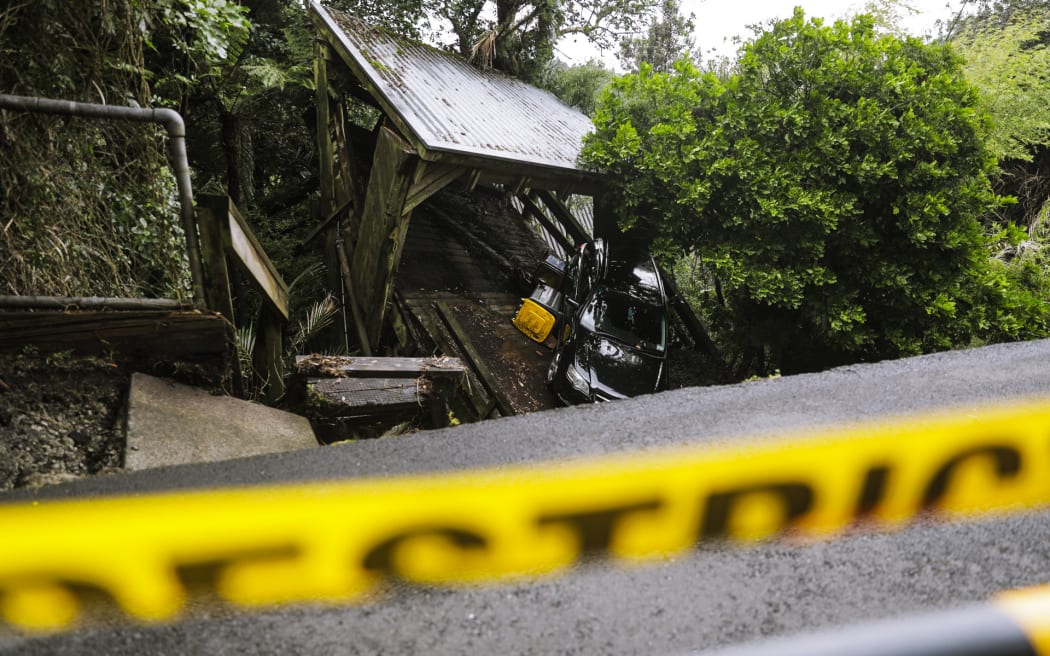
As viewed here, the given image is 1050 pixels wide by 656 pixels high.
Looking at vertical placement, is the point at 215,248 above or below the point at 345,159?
above

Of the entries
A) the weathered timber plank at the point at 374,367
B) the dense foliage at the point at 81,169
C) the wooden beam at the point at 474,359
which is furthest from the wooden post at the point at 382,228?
the dense foliage at the point at 81,169

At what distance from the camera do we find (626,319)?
8.05m

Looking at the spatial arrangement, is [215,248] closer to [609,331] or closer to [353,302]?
[353,302]

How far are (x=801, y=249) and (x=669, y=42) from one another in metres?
18.9

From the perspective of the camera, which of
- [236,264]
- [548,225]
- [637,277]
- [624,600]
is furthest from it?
[548,225]

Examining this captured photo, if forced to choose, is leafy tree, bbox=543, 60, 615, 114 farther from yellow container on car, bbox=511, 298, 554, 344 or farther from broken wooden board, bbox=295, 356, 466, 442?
broken wooden board, bbox=295, 356, 466, 442

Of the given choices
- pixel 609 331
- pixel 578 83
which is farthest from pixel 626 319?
pixel 578 83

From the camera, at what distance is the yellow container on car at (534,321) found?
8656 millimetres

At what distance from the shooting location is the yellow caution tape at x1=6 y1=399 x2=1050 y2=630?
1.52 meters

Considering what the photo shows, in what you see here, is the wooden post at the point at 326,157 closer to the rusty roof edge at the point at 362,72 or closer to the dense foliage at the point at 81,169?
the rusty roof edge at the point at 362,72

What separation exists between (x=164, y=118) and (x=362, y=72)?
18.6ft

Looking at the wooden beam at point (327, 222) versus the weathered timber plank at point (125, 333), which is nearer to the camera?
the weathered timber plank at point (125, 333)

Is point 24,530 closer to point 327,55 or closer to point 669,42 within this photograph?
point 327,55

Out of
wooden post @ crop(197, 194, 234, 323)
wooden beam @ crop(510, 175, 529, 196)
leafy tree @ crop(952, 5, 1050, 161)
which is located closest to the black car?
wooden beam @ crop(510, 175, 529, 196)
